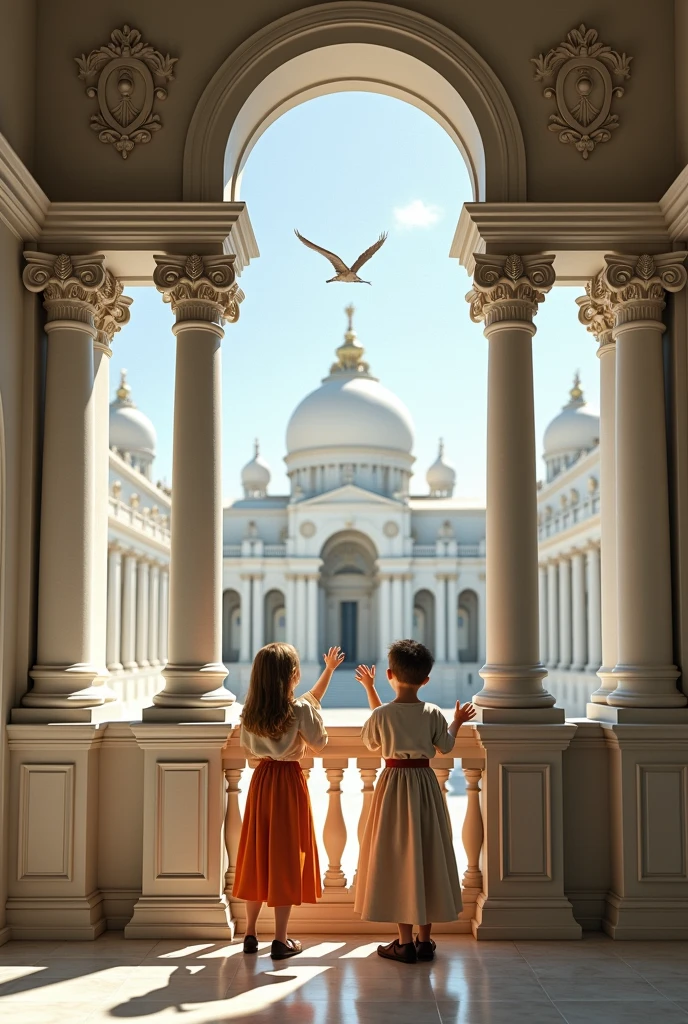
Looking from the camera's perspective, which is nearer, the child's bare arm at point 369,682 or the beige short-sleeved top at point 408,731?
the beige short-sleeved top at point 408,731

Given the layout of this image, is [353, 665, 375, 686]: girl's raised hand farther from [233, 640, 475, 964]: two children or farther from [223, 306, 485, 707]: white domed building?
[223, 306, 485, 707]: white domed building

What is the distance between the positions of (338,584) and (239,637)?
9.31 m

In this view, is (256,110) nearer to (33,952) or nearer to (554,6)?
(554,6)

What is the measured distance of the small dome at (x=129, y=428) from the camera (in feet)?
278

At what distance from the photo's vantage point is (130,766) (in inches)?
415

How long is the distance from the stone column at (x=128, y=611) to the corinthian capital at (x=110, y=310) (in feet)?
152

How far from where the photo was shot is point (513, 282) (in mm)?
10859

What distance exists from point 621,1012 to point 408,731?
8.48 feet

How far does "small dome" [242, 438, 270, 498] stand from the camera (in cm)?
9675

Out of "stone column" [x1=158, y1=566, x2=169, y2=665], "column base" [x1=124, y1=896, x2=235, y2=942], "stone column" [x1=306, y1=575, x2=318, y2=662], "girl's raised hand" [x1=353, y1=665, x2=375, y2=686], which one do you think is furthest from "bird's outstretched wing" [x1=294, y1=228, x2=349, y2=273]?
"stone column" [x1=306, y1=575, x2=318, y2=662]

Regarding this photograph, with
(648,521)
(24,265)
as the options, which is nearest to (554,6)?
(648,521)

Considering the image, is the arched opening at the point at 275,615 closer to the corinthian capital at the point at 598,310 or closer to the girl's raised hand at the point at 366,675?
the corinthian capital at the point at 598,310

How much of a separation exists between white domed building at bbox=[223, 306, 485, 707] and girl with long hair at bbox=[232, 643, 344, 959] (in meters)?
65.0

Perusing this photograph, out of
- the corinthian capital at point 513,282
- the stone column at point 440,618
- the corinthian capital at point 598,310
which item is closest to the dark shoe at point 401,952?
the corinthian capital at point 513,282
